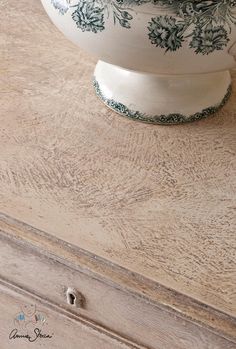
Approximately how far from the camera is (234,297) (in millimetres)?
499

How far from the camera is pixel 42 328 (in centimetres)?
66

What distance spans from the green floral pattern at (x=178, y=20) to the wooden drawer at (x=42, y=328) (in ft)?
0.91

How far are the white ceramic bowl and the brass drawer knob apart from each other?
0.20 m

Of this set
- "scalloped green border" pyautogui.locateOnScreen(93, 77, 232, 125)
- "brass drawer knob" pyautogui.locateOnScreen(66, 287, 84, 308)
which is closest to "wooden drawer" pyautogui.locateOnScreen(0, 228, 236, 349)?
"brass drawer knob" pyautogui.locateOnScreen(66, 287, 84, 308)

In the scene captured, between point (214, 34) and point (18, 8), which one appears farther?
point (18, 8)

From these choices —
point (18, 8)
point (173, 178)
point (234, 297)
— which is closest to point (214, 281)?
point (234, 297)

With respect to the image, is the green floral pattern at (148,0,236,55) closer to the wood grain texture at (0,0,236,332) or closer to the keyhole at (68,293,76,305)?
the wood grain texture at (0,0,236,332)

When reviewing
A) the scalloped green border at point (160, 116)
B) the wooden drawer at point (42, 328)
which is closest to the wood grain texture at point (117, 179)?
the scalloped green border at point (160, 116)

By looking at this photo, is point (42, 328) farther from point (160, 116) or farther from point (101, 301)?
point (160, 116)

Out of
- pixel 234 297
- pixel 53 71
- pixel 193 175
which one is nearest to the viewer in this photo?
pixel 234 297

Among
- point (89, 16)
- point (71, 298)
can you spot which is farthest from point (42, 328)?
point (89, 16)

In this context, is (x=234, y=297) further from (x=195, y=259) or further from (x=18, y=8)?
(x=18, y=8)

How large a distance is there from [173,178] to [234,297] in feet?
0.46

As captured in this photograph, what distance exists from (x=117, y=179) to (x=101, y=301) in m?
0.11
